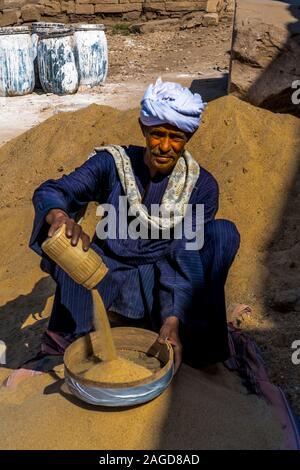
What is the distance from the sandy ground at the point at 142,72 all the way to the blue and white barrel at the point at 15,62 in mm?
157

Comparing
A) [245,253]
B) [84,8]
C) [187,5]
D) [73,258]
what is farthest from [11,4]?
[73,258]

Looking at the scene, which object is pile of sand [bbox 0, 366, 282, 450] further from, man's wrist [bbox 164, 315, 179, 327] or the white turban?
the white turban

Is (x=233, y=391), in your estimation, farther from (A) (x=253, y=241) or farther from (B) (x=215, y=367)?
(A) (x=253, y=241)

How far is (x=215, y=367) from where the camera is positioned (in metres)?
3.03

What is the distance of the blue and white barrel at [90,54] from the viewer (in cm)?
984

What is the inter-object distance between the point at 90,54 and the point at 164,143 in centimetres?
732

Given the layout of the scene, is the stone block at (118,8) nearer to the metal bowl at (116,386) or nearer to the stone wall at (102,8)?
the stone wall at (102,8)

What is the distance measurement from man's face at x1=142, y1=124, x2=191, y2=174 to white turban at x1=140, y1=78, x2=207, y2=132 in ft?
0.09

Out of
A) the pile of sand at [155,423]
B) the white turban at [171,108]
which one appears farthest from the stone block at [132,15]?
the pile of sand at [155,423]

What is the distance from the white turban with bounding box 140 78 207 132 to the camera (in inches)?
112

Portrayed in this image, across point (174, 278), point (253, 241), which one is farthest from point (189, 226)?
point (253, 241)

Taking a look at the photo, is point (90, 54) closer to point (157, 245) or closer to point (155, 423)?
point (157, 245)

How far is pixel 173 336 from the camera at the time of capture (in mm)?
2797
